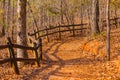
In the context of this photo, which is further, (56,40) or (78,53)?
(56,40)

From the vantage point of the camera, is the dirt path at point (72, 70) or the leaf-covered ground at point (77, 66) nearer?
the dirt path at point (72, 70)

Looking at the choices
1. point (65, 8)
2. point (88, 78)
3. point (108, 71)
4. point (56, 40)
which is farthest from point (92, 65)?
point (65, 8)

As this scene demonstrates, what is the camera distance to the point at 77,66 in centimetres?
1400

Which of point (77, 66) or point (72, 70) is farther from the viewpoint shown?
point (77, 66)

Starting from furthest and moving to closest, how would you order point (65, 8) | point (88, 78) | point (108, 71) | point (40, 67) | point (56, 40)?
1. point (65, 8)
2. point (56, 40)
3. point (40, 67)
4. point (108, 71)
5. point (88, 78)

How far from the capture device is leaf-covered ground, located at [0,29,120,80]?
11.4 meters

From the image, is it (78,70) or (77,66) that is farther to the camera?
(77,66)

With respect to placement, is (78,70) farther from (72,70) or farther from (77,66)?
(77,66)

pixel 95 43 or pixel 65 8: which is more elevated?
pixel 65 8

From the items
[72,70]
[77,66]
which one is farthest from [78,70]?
[77,66]

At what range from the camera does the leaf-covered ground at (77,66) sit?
11.4 m

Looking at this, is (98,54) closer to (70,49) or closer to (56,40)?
(70,49)

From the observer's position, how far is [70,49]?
2062cm

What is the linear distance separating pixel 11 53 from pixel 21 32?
9.62ft
